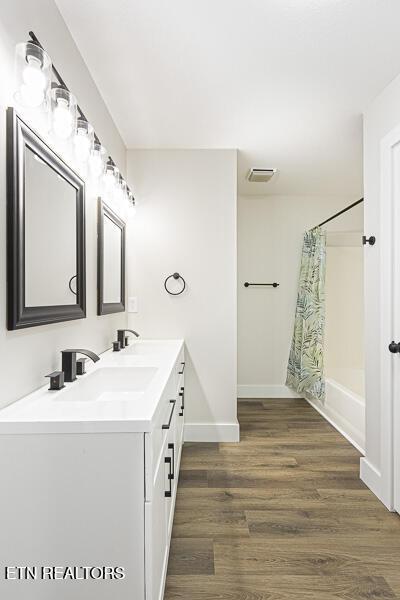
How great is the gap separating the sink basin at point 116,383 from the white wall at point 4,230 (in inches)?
6.7

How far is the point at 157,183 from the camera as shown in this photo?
3.13 m

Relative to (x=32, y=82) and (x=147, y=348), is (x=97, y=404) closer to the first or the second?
(x=32, y=82)

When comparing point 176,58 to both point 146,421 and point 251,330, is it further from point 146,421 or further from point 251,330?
point 251,330

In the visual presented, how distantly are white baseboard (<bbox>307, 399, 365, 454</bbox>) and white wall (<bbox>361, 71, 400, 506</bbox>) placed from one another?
0.59 meters

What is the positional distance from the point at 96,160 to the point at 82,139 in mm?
235

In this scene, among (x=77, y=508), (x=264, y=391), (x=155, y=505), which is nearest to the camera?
(x=77, y=508)

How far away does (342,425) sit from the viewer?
3.38m

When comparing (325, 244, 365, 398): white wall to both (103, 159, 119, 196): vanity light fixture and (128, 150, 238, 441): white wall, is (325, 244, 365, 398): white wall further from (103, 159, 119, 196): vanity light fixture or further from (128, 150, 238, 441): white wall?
(103, 159, 119, 196): vanity light fixture

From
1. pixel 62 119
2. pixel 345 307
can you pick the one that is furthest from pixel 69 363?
pixel 345 307

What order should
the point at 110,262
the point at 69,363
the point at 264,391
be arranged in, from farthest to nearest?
the point at 264,391 → the point at 110,262 → the point at 69,363

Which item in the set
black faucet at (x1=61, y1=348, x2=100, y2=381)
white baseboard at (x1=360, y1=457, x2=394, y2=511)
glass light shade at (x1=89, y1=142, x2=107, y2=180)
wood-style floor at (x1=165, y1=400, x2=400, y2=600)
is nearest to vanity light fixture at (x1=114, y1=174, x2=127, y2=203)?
glass light shade at (x1=89, y1=142, x2=107, y2=180)

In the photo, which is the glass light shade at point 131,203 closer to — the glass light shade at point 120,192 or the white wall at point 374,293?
the glass light shade at point 120,192

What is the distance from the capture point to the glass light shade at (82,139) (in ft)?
5.50

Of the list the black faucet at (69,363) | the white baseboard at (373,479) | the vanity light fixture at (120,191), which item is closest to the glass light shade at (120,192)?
the vanity light fixture at (120,191)
